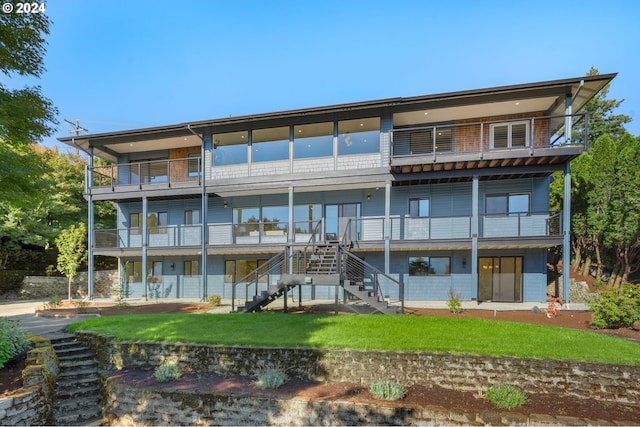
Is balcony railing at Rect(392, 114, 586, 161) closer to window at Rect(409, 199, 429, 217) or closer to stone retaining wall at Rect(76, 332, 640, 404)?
window at Rect(409, 199, 429, 217)

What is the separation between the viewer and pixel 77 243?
1928 centimetres

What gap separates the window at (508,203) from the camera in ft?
51.9

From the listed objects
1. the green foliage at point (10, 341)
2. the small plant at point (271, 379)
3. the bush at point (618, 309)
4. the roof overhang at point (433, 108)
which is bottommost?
the small plant at point (271, 379)

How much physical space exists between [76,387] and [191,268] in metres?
11.8

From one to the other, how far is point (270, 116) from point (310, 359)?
39.9 ft

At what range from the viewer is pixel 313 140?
17141 mm

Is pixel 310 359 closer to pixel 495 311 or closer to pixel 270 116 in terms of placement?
pixel 495 311

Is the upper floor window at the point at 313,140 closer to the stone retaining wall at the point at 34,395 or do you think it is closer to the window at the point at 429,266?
the window at the point at 429,266

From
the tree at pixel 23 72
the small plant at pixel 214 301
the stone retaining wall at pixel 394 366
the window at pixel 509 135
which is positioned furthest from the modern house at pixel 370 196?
the tree at pixel 23 72

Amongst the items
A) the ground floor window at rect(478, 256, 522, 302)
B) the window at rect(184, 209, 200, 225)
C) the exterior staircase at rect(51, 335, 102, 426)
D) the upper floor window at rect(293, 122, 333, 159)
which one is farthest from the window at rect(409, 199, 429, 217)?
the exterior staircase at rect(51, 335, 102, 426)

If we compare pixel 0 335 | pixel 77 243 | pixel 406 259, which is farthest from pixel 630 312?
pixel 77 243

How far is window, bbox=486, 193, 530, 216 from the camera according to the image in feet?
51.9

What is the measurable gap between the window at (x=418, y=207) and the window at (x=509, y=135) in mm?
4187

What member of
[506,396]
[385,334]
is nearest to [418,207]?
[385,334]
